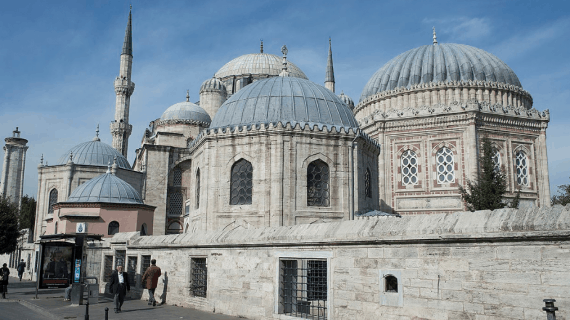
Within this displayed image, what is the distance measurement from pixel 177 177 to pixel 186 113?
221 inches

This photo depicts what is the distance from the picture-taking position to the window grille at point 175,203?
115 ft

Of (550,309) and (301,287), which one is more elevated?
(550,309)

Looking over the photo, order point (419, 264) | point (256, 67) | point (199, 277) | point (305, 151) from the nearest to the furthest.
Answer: point (419, 264), point (199, 277), point (305, 151), point (256, 67)

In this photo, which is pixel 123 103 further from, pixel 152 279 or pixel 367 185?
pixel 152 279

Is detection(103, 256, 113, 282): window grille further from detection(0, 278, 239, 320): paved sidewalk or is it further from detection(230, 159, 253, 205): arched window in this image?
detection(230, 159, 253, 205): arched window

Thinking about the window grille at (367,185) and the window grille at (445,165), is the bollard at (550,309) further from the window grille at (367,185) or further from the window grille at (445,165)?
the window grille at (445,165)

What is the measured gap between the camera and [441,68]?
32.0 m

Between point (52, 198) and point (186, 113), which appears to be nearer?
point (52, 198)

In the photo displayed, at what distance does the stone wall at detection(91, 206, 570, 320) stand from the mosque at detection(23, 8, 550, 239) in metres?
5.91

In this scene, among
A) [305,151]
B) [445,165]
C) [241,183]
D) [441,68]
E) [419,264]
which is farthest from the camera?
[441,68]

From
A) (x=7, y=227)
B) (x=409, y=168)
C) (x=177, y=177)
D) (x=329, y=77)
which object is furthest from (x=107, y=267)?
(x=329, y=77)

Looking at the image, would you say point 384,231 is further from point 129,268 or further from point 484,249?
point 129,268

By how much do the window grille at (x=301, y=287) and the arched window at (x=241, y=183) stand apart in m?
7.06

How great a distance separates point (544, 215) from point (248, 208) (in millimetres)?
11430
